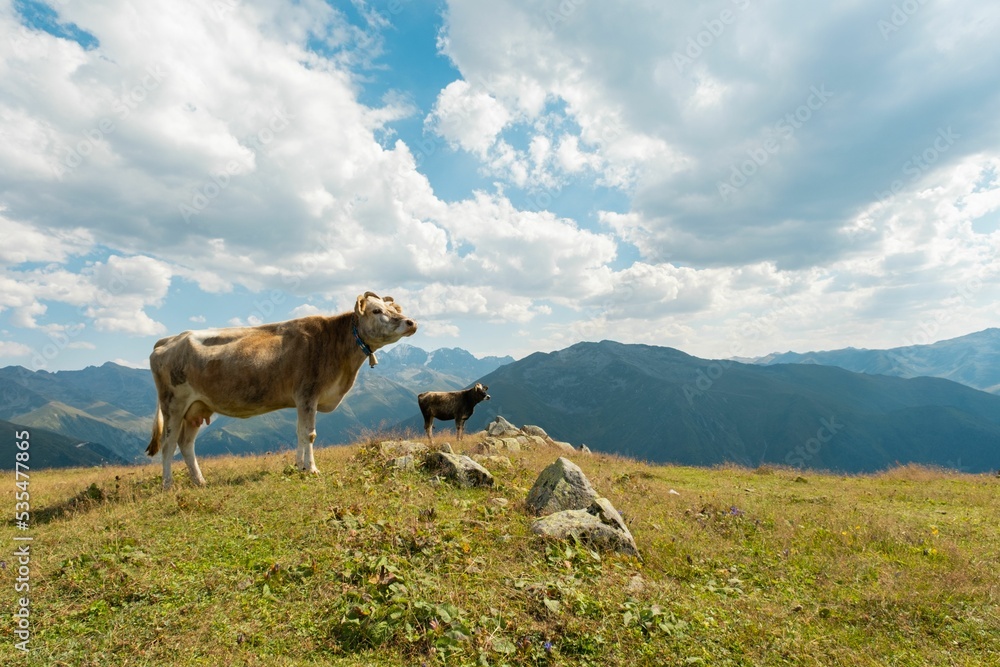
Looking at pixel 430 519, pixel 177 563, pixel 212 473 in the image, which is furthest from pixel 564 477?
pixel 212 473

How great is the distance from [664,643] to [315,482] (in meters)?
7.32

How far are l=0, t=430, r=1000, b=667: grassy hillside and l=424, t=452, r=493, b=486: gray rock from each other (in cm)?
47

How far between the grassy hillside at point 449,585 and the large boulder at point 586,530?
11.6 inches

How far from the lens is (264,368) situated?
1027cm

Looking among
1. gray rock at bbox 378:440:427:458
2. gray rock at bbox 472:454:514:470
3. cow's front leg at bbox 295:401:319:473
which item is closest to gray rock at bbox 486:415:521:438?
gray rock at bbox 472:454:514:470

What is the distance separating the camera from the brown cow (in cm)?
998

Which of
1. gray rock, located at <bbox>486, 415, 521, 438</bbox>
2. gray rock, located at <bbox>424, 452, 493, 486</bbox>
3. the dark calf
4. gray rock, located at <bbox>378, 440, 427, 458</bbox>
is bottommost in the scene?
gray rock, located at <bbox>486, 415, 521, 438</bbox>

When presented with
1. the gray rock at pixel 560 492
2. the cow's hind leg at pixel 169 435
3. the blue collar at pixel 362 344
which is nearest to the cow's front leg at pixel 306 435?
the blue collar at pixel 362 344

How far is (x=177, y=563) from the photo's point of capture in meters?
6.37

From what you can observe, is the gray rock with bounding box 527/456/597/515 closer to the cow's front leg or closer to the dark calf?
the cow's front leg

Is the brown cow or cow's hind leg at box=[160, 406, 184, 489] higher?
the brown cow

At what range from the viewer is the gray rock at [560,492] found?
918 cm

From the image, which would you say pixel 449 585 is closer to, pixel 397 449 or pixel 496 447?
pixel 397 449

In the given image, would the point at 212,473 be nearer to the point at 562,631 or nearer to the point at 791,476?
the point at 562,631
